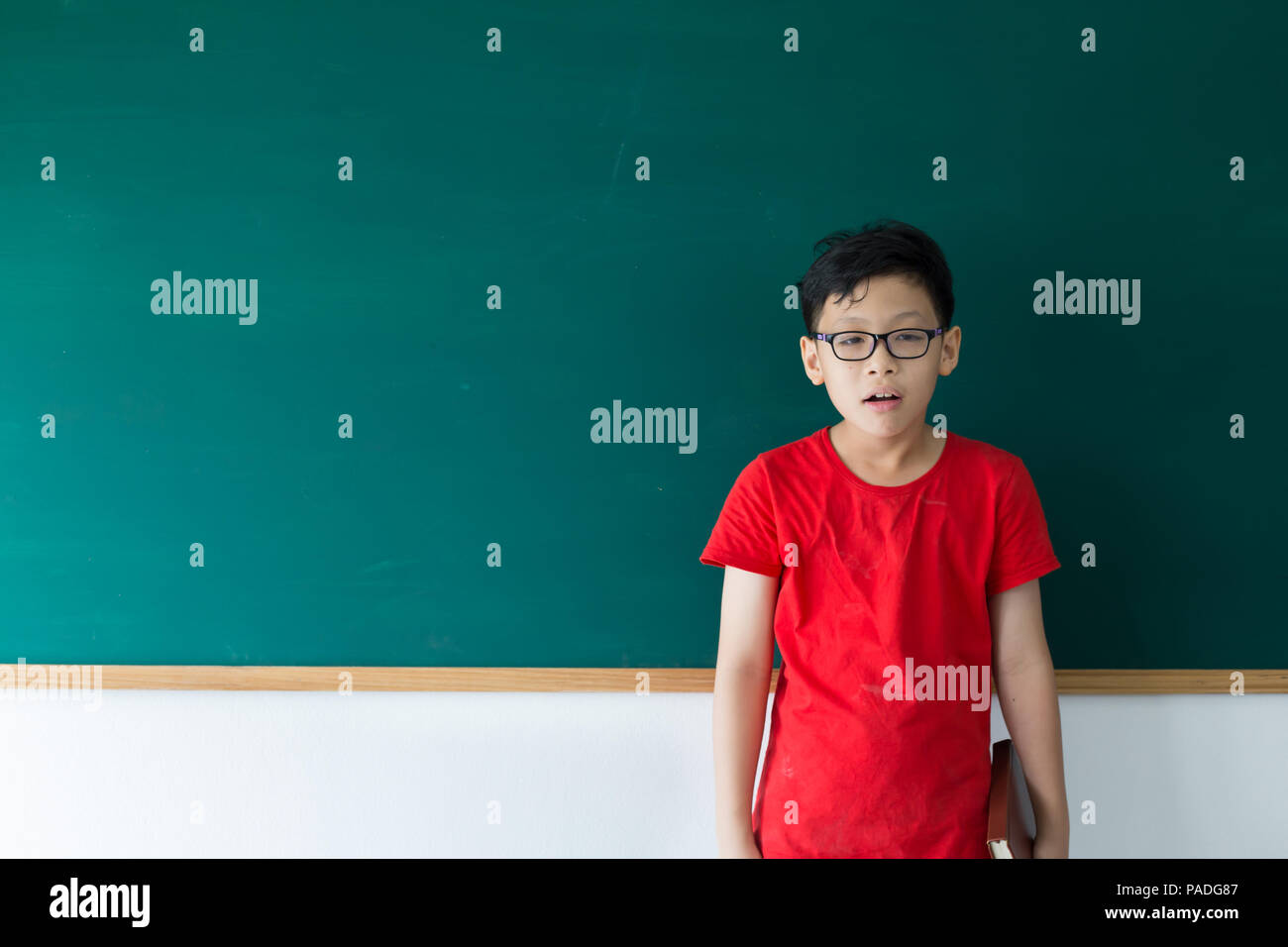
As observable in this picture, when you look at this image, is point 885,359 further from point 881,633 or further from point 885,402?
point 881,633

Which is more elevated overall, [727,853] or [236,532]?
[236,532]

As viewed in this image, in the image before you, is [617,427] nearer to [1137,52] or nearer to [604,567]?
[604,567]

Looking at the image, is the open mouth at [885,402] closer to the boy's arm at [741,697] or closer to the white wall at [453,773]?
the boy's arm at [741,697]

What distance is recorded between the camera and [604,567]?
1.44 metres

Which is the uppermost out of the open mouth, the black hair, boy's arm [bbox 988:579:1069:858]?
the black hair

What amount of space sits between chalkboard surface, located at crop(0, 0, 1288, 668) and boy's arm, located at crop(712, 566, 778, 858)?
267mm

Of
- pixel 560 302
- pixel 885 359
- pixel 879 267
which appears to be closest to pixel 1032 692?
pixel 885 359

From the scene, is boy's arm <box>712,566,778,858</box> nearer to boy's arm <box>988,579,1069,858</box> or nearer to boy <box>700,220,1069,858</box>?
boy <box>700,220,1069,858</box>

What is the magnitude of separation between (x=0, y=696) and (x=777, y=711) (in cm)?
139

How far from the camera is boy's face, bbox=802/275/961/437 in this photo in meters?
1.10

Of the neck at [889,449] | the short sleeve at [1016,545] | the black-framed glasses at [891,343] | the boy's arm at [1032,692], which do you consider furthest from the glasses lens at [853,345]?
the boy's arm at [1032,692]

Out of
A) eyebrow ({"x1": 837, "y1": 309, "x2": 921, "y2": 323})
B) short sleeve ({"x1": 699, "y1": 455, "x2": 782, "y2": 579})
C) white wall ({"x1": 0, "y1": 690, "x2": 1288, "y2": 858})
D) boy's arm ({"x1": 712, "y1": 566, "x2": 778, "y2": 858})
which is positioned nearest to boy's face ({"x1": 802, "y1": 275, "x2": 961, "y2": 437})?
eyebrow ({"x1": 837, "y1": 309, "x2": 921, "y2": 323})

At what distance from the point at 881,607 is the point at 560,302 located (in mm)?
739
